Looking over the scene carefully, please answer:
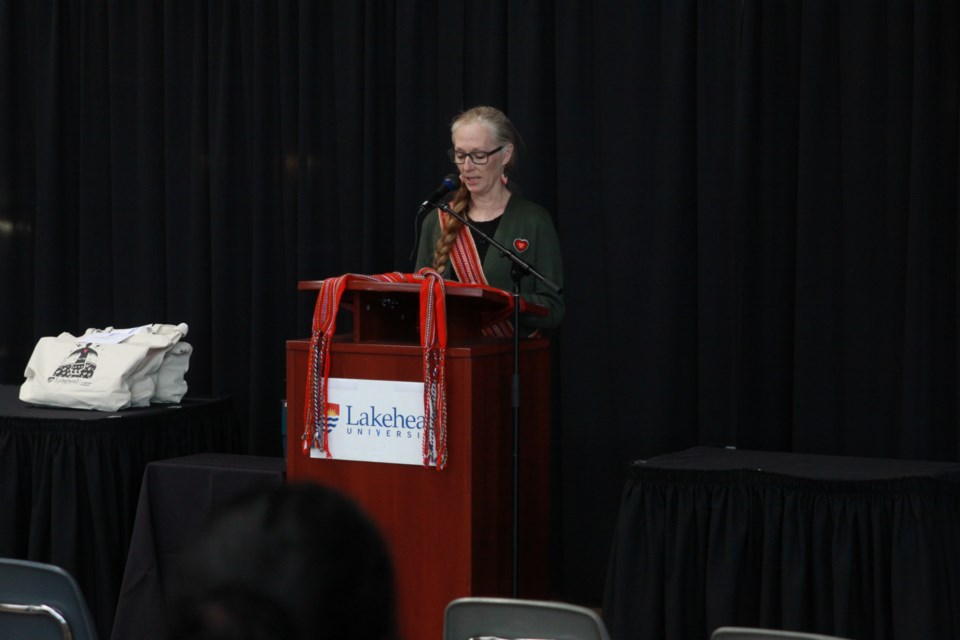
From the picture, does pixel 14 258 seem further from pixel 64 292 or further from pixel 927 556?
pixel 927 556

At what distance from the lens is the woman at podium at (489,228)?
11.4 feet

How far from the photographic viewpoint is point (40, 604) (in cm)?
193

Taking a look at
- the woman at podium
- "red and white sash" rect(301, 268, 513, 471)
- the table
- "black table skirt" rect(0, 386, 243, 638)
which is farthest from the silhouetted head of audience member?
"black table skirt" rect(0, 386, 243, 638)

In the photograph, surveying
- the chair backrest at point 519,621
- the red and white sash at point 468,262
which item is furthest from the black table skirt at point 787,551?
the chair backrest at point 519,621

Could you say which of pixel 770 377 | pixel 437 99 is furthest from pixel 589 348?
pixel 437 99

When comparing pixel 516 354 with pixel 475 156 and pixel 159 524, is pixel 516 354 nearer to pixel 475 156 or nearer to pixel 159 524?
pixel 475 156

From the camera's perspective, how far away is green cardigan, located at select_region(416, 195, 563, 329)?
3.46m

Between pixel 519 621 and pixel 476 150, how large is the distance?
190cm

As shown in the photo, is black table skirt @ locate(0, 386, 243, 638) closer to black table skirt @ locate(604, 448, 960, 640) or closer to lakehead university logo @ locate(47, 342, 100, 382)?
lakehead university logo @ locate(47, 342, 100, 382)

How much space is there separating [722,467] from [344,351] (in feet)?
3.31

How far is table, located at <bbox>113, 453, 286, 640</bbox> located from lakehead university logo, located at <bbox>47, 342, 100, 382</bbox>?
1.56 ft

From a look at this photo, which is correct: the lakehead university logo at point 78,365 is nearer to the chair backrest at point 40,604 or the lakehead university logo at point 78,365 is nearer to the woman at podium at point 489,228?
the woman at podium at point 489,228

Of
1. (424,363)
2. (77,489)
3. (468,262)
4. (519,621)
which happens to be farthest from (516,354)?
(77,489)

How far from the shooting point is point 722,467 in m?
2.99
